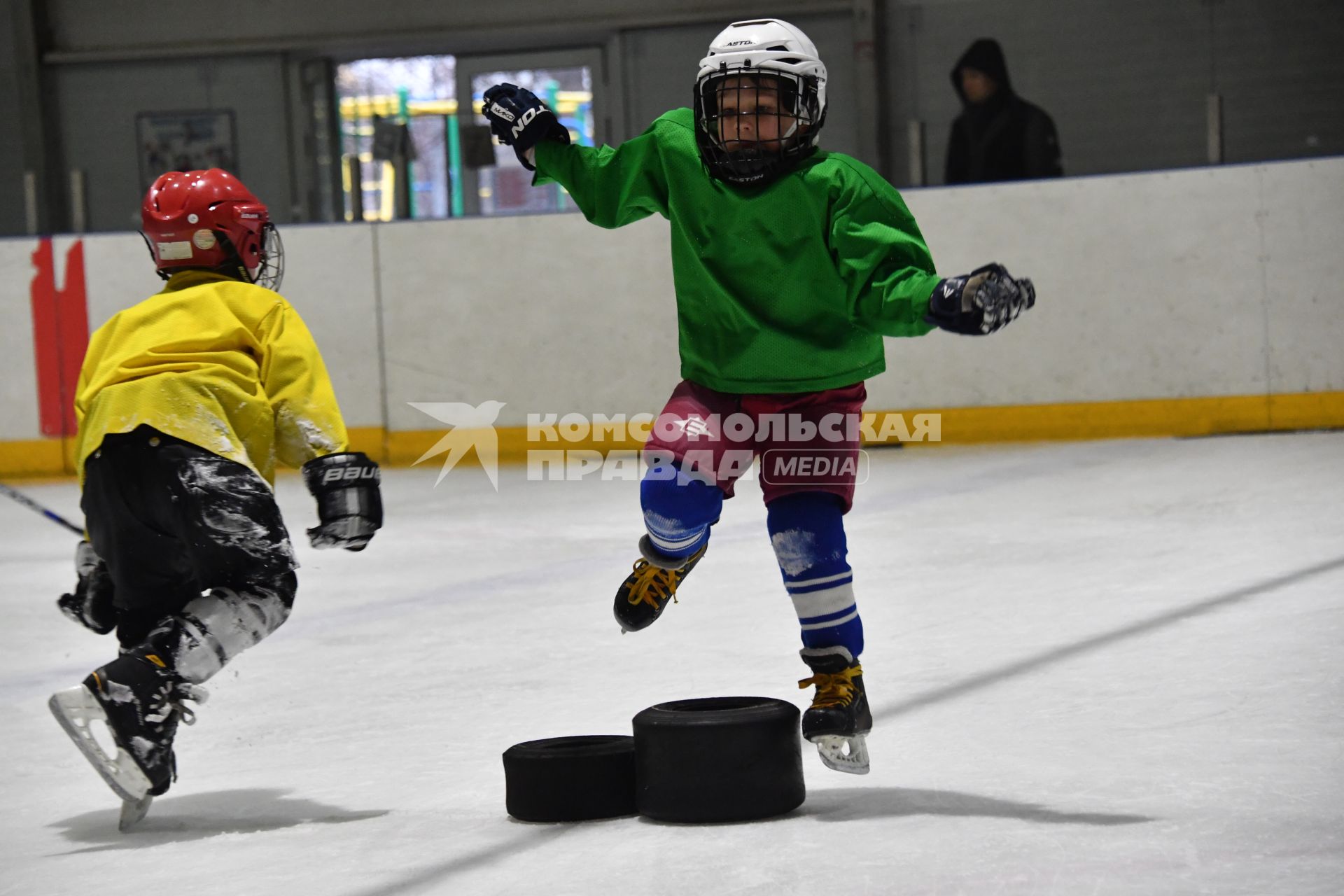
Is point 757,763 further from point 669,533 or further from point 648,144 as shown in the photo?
point 648,144

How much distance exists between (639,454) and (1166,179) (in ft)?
8.87

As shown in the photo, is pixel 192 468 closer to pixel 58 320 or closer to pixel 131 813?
pixel 131 813

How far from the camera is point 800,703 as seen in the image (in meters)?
2.87

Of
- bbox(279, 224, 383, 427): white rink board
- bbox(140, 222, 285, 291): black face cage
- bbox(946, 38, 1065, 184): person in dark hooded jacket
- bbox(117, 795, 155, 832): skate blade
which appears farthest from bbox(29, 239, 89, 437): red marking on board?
bbox(117, 795, 155, 832): skate blade

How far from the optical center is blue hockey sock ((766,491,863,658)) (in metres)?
2.40

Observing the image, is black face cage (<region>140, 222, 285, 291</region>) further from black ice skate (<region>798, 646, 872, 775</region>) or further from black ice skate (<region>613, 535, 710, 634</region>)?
black ice skate (<region>798, 646, 872, 775</region>)

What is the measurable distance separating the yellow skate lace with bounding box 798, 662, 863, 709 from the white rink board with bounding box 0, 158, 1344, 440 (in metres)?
4.91

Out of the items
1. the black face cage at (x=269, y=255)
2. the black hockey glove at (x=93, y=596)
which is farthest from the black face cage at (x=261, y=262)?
the black hockey glove at (x=93, y=596)

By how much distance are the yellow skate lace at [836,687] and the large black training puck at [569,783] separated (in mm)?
312

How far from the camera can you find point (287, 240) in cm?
755

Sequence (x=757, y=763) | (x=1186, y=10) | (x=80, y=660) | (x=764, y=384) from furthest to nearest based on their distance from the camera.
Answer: (x=1186, y=10), (x=80, y=660), (x=764, y=384), (x=757, y=763)

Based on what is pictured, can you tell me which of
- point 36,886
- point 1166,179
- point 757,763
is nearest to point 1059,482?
point 1166,179

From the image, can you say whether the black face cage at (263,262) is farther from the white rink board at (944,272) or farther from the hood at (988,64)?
the hood at (988,64)

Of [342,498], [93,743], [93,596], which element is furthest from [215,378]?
[93,743]
